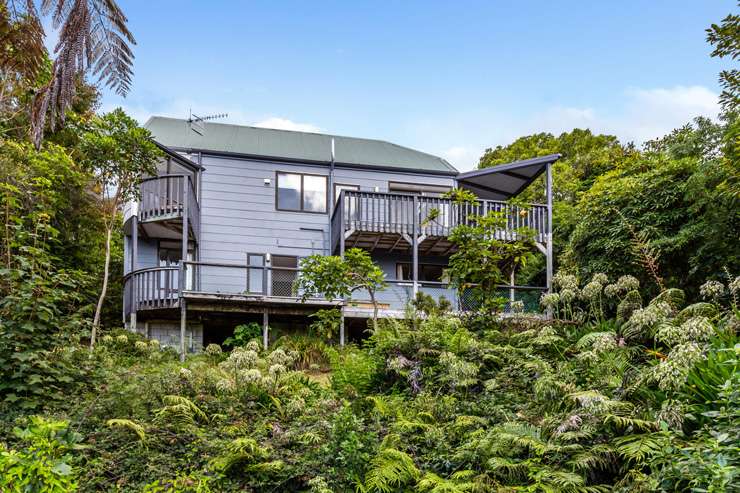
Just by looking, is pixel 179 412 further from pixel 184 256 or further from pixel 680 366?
pixel 184 256

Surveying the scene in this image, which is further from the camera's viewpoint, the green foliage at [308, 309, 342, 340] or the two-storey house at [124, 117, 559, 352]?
the two-storey house at [124, 117, 559, 352]

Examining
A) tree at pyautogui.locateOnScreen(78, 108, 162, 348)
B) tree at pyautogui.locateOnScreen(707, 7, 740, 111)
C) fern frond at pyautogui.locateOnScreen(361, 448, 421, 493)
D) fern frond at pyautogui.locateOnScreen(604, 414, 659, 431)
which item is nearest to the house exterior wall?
tree at pyautogui.locateOnScreen(78, 108, 162, 348)

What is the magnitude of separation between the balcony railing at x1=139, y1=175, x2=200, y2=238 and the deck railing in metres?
3.96

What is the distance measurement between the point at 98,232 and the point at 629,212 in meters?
14.6

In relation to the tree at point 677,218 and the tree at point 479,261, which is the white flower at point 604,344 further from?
the tree at point 677,218

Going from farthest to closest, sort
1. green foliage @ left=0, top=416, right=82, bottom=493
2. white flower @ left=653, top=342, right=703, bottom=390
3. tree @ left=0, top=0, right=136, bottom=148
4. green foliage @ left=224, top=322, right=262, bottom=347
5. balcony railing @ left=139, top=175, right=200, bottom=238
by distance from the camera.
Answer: balcony railing @ left=139, top=175, right=200, bottom=238
green foliage @ left=224, top=322, right=262, bottom=347
white flower @ left=653, top=342, right=703, bottom=390
tree @ left=0, top=0, right=136, bottom=148
green foliage @ left=0, top=416, right=82, bottom=493

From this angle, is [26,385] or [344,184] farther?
[344,184]

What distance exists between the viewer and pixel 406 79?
Result: 14734mm

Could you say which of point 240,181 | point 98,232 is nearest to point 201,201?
point 240,181

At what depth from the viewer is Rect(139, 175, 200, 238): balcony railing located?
50.0 feet

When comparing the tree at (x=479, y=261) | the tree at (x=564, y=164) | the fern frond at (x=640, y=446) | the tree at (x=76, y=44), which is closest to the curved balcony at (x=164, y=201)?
the tree at (x=479, y=261)

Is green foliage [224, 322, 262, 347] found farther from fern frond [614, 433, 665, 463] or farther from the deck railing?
fern frond [614, 433, 665, 463]

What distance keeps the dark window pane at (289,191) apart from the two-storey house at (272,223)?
0.03m

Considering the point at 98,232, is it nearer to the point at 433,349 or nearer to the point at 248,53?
the point at 248,53
